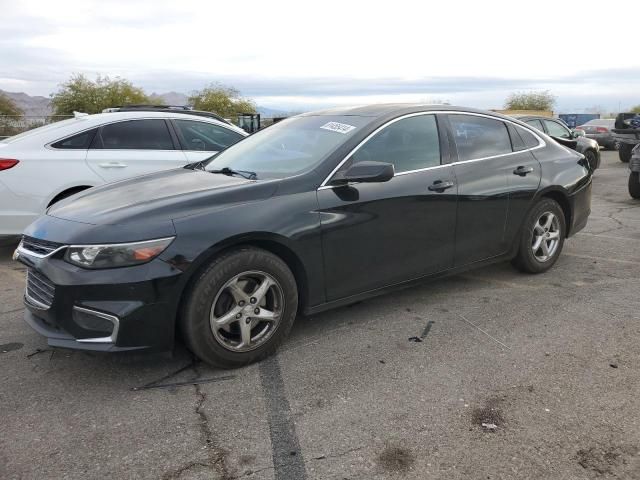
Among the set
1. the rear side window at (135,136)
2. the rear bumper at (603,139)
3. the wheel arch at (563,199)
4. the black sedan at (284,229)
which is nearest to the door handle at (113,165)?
the rear side window at (135,136)

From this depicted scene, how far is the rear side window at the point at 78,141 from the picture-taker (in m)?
6.08

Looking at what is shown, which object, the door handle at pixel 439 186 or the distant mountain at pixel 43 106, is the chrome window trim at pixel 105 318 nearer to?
the door handle at pixel 439 186

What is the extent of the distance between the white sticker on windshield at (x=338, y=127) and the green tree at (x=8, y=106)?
120ft

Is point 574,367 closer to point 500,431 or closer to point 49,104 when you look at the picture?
point 500,431

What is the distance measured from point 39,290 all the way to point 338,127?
2.29m

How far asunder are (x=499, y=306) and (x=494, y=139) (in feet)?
4.79

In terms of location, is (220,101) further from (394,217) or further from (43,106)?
(394,217)

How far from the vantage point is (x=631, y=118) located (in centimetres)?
1809

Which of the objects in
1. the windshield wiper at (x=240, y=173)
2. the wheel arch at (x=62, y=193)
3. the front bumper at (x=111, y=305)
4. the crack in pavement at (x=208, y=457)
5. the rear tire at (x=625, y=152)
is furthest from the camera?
the rear tire at (x=625, y=152)

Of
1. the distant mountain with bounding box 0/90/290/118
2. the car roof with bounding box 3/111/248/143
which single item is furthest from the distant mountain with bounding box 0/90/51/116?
the car roof with bounding box 3/111/248/143

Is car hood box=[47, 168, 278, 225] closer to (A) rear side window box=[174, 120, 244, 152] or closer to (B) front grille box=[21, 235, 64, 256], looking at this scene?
(B) front grille box=[21, 235, 64, 256]

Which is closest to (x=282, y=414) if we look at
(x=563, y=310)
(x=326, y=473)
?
(x=326, y=473)

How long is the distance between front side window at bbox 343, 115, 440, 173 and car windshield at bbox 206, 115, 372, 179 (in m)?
0.17

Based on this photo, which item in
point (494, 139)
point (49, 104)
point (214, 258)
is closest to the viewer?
point (214, 258)
